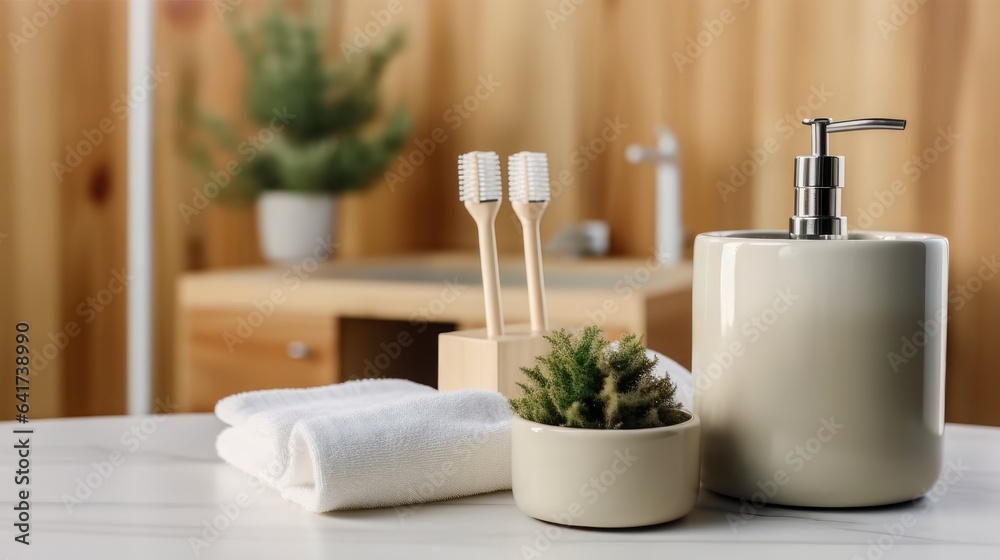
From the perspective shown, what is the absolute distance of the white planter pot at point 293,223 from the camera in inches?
83.3

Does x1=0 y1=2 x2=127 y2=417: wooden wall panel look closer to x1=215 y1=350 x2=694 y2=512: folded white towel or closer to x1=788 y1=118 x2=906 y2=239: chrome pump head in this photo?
x1=215 y1=350 x2=694 y2=512: folded white towel

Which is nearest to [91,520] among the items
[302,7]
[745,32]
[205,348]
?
[205,348]

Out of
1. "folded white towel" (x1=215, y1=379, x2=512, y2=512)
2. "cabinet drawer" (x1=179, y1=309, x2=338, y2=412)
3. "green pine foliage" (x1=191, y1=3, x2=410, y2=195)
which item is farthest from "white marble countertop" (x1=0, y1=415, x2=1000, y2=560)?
"green pine foliage" (x1=191, y1=3, x2=410, y2=195)

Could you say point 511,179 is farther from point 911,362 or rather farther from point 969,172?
point 969,172

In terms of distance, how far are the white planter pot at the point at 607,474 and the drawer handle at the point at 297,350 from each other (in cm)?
128

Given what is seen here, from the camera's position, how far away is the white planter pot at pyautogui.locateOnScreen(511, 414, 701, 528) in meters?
0.52

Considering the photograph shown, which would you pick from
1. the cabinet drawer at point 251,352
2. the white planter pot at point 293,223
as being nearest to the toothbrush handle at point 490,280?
the cabinet drawer at point 251,352

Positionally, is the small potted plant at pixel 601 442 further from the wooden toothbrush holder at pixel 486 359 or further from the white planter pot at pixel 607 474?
the wooden toothbrush holder at pixel 486 359

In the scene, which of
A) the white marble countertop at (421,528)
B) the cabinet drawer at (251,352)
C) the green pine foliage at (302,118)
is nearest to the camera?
the white marble countertop at (421,528)

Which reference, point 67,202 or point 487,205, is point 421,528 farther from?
point 67,202

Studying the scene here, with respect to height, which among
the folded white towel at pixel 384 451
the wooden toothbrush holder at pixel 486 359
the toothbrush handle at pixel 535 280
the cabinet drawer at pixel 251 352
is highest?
the toothbrush handle at pixel 535 280

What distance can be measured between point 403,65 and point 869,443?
200cm

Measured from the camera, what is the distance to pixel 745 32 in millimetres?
2078

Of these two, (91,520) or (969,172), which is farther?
(969,172)
